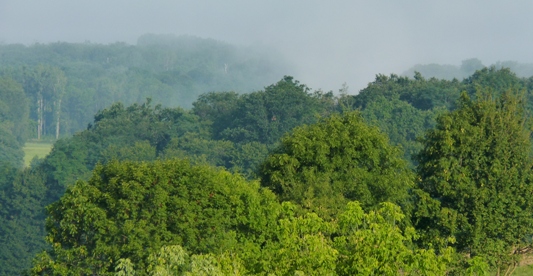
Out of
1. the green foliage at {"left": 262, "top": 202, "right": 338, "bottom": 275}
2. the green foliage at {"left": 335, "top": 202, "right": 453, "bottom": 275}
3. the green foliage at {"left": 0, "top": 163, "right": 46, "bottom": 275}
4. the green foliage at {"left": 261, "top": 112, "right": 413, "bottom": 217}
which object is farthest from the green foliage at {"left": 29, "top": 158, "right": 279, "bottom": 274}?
the green foliage at {"left": 0, "top": 163, "right": 46, "bottom": 275}

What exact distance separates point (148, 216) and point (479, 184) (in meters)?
12.9

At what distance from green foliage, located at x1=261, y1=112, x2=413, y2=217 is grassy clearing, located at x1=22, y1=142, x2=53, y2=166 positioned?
120382 mm

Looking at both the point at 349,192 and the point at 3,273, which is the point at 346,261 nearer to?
the point at 349,192

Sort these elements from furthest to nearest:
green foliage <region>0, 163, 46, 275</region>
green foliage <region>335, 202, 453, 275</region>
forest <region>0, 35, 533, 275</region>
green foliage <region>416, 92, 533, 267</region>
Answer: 1. green foliage <region>0, 163, 46, 275</region>
2. green foliage <region>416, 92, 533, 267</region>
3. forest <region>0, 35, 533, 275</region>
4. green foliage <region>335, 202, 453, 275</region>

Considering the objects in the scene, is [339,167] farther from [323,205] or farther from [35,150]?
[35,150]

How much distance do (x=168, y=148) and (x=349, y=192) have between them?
66774mm

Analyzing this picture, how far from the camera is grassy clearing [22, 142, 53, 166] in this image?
553 ft

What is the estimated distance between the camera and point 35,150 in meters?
180

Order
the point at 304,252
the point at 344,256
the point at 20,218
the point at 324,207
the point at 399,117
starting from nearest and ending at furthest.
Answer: the point at 304,252 → the point at 344,256 → the point at 324,207 → the point at 20,218 → the point at 399,117

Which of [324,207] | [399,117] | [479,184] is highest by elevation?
[479,184]

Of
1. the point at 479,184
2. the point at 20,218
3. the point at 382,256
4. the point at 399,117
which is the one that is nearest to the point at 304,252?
the point at 382,256

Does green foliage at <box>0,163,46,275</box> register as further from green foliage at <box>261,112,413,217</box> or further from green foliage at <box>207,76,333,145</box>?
green foliage at <box>261,112,413,217</box>

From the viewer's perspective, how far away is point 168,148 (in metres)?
109

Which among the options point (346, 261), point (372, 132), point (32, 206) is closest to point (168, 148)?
point (32, 206)
